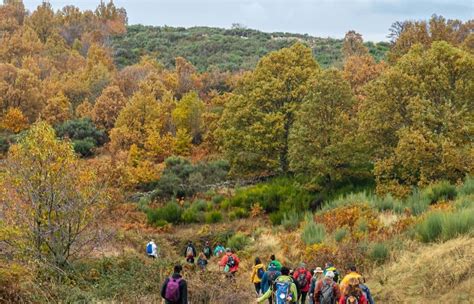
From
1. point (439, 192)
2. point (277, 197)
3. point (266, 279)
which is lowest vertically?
point (277, 197)

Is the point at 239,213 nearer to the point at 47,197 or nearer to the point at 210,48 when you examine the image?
the point at 47,197

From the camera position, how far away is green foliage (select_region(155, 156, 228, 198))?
32.2m

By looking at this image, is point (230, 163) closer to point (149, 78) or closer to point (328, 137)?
point (328, 137)

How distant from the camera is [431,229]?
50.9 feet

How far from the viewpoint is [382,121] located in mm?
25547

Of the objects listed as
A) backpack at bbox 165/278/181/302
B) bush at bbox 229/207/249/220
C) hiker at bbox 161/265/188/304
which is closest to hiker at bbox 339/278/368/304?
hiker at bbox 161/265/188/304

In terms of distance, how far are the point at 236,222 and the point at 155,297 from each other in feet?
54.0

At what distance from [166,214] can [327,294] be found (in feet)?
66.4

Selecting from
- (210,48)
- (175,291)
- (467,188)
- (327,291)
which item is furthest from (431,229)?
(210,48)

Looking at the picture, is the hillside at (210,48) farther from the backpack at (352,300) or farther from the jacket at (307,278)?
the backpack at (352,300)

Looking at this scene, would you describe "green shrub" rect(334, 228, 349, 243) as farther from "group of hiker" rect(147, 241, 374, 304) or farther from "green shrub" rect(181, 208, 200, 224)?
"green shrub" rect(181, 208, 200, 224)

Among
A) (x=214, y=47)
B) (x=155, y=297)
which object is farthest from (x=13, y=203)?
(x=214, y=47)

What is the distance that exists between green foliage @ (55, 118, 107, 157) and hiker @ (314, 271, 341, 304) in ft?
106

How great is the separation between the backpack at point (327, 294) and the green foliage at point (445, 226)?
6.48m
